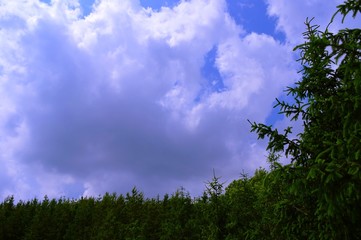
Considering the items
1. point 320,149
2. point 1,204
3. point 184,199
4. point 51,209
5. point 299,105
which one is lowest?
point 320,149

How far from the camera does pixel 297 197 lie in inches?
369

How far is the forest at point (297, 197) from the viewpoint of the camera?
6898 millimetres

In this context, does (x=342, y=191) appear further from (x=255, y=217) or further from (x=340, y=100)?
(x=255, y=217)

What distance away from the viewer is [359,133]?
719 cm

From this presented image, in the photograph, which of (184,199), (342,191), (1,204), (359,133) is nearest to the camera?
(342,191)

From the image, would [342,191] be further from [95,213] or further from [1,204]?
[1,204]

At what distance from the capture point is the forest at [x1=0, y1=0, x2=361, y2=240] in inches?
272

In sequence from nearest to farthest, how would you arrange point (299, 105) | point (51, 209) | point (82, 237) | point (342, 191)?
point (342, 191) < point (299, 105) < point (82, 237) < point (51, 209)

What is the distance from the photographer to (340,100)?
7.99m

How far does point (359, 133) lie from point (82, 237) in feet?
49.6

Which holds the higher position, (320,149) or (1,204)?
(1,204)

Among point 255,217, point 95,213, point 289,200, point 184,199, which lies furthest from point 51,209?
point 289,200

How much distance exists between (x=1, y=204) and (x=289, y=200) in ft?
68.3

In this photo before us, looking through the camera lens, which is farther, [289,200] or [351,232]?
[289,200]
